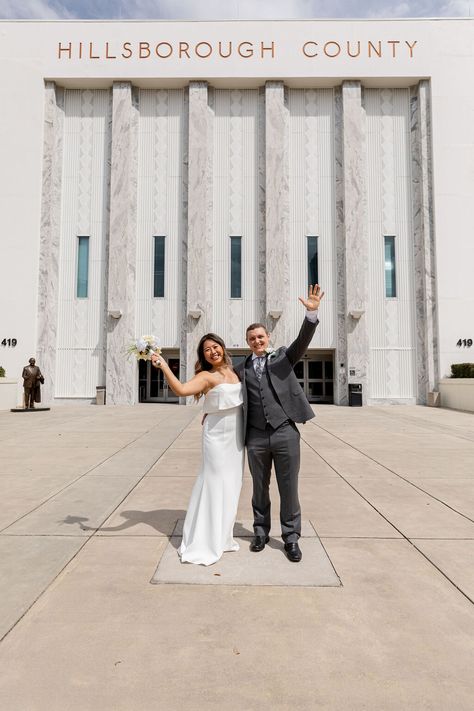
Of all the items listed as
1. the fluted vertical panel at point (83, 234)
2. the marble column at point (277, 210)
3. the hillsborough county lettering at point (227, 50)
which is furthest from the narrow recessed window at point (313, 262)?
the fluted vertical panel at point (83, 234)

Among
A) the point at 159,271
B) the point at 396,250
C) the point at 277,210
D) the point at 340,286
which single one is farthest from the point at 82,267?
the point at 396,250

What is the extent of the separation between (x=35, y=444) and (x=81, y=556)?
6.29 m

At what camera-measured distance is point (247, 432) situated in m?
3.68

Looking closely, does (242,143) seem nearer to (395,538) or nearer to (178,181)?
(178,181)

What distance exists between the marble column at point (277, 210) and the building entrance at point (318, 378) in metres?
2.45

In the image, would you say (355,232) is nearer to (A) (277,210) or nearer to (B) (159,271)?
(A) (277,210)

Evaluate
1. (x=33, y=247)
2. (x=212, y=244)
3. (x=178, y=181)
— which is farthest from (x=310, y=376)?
(x=33, y=247)

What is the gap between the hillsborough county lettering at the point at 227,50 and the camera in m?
21.9

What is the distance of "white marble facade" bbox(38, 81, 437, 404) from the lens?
2133cm

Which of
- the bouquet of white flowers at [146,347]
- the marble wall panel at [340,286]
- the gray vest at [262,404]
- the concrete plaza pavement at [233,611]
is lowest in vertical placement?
the concrete plaza pavement at [233,611]

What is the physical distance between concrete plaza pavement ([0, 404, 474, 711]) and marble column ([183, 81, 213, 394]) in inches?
628

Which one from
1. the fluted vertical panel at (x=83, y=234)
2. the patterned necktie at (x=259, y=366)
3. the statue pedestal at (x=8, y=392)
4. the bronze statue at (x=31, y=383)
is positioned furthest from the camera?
the fluted vertical panel at (x=83, y=234)

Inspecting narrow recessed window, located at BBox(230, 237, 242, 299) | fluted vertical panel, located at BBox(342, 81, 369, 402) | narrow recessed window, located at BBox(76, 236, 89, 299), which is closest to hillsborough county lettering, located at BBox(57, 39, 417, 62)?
fluted vertical panel, located at BBox(342, 81, 369, 402)

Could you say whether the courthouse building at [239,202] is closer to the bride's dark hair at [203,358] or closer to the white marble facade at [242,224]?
the white marble facade at [242,224]
